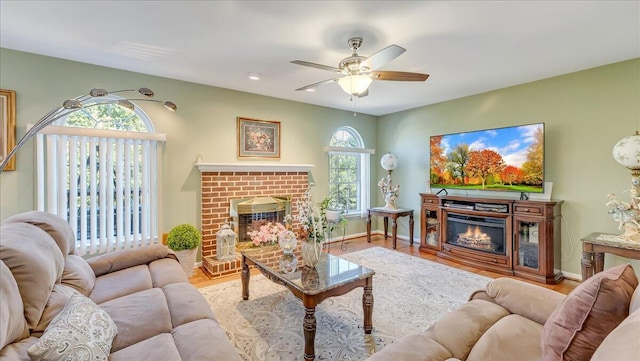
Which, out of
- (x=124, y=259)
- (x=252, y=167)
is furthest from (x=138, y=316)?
(x=252, y=167)

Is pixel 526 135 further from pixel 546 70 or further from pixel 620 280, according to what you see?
pixel 620 280

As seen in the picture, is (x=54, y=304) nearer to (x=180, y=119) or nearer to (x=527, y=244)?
(x=180, y=119)

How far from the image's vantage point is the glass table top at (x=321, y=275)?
202 cm

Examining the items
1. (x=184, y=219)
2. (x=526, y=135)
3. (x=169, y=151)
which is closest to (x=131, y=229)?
(x=184, y=219)

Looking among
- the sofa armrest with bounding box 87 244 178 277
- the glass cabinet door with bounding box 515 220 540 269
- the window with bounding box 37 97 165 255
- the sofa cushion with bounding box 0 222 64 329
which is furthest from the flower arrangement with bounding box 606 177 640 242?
the window with bounding box 37 97 165 255

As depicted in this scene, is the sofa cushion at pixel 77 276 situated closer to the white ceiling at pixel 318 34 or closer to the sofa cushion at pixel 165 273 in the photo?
the sofa cushion at pixel 165 273

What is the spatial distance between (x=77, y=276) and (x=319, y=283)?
160 centimetres

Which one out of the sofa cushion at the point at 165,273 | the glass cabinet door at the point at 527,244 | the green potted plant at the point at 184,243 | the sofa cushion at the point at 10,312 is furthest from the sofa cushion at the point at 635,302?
the green potted plant at the point at 184,243

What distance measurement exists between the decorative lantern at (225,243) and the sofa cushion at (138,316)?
6.04 feet

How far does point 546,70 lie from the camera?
3.29 metres

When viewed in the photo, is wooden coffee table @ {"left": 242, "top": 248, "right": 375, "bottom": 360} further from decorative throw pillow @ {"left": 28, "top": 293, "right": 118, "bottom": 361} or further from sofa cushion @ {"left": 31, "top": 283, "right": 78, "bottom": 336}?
sofa cushion @ {"left": 31, "top": 283, "right": 78, "bottom": 336}

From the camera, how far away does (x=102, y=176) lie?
10.4ft

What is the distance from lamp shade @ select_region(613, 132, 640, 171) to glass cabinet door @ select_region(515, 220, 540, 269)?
100 cm

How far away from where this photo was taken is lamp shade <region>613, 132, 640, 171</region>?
2.72m
